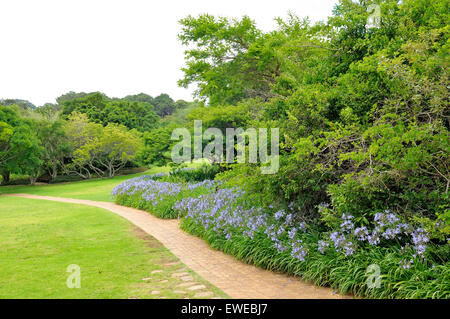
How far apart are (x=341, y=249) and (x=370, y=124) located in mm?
2073

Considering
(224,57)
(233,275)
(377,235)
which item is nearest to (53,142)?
(224,57)

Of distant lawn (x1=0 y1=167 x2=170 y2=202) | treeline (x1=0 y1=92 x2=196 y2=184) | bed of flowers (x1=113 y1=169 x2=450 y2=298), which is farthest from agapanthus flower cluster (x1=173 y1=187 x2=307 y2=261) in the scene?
treeline (x1=0 y1=92 x2=196 y2=184)

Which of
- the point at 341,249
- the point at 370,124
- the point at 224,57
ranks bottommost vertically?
the point at 341,249

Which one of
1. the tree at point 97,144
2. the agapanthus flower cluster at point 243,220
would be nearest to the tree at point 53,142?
the tree at point 97,144

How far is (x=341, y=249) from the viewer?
16.6 feet

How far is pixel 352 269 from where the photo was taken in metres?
4.73

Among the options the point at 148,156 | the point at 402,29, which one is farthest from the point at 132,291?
the point at 148,156

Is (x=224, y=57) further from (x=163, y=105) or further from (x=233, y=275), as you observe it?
(x=163, y=105)

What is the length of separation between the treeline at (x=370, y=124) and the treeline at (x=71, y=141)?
19.1m

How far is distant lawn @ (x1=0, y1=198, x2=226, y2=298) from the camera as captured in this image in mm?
4902

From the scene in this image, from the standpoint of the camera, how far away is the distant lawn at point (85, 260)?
16.1 ft

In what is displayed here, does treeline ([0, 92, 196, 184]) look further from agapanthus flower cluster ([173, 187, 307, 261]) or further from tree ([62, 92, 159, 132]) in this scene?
agapanthus flower cluster ([173, 187, 307, 261])

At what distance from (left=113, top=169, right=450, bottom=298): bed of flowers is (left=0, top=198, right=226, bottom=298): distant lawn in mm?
1340
